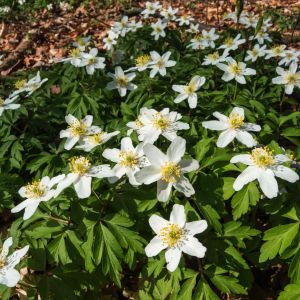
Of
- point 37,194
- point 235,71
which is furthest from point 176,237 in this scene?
point 235,71

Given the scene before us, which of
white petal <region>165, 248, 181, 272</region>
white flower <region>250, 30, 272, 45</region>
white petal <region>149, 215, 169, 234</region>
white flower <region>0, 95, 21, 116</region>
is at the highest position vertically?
white petal <region>149, 215, 169, 234</region>

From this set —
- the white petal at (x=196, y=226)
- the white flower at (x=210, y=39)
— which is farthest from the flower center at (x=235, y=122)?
the white flower at (x=210, y=39)

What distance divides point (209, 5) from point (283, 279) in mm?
6471

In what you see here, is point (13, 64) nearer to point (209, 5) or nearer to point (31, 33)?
point (31, 33)

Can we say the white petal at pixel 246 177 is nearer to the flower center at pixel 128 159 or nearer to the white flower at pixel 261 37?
the flower center at pixel 128 159

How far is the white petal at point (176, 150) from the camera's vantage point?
2432 millimetres

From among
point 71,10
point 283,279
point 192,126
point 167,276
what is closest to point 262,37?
point 192,126

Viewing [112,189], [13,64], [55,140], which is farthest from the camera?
[13,64]

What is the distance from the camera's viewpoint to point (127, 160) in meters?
2.64

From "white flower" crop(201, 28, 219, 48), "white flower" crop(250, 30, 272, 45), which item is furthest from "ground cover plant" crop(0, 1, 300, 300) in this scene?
"white flower" crop(250, 30, 272, 45)

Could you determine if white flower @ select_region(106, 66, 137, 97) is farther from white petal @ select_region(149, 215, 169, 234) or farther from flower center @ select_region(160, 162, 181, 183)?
white petal @ select_region(149, 215, 169, 234)

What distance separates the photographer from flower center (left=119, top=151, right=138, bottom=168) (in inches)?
104

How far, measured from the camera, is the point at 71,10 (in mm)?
8305

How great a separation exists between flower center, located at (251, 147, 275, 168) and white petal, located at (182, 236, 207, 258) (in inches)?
25.5
